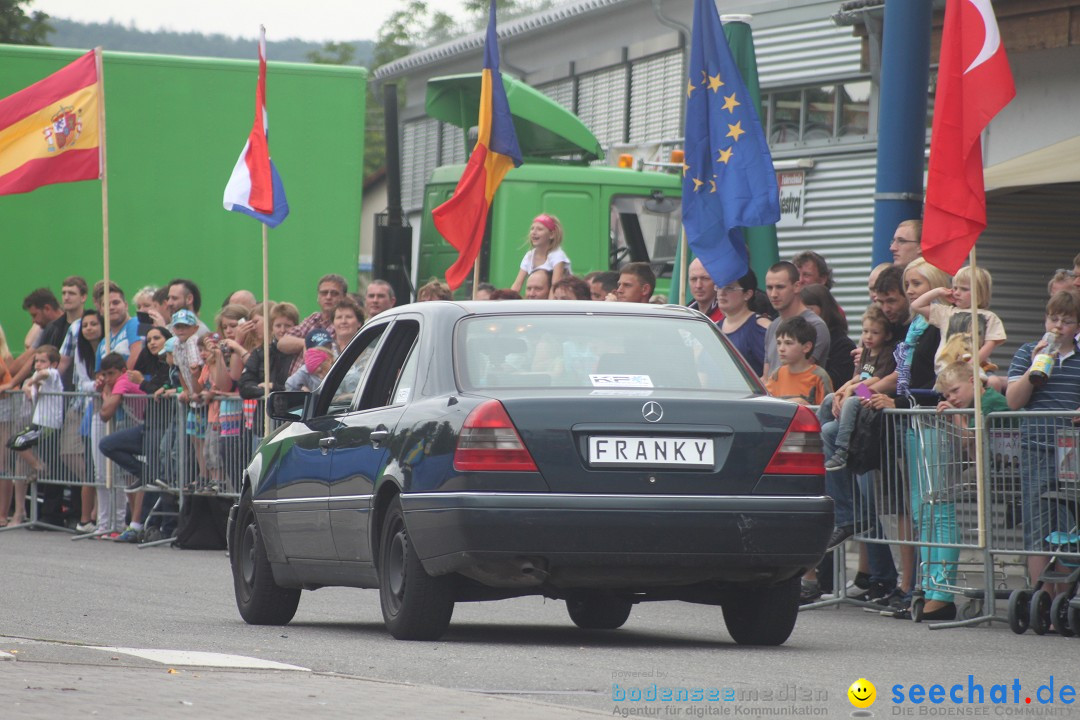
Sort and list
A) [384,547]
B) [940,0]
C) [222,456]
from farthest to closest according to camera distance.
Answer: [940,0] → [222,456] → [384,547]

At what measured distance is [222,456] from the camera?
1683cm

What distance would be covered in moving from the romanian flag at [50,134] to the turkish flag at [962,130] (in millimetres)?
9589

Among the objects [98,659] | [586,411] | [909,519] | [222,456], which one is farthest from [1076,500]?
[222,456]

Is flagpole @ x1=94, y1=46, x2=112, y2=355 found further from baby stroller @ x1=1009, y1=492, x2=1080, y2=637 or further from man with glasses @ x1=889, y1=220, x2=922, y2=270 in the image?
baby stroller @ x1=1009, y1=492, x2=1080, y2=637

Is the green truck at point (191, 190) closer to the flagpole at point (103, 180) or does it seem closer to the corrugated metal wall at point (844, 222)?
the flagpole at point (103, 180)

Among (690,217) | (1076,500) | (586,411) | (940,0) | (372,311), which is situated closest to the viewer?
(586,411)

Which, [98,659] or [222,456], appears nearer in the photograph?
[98,659]

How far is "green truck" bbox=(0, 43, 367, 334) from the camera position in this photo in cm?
2038

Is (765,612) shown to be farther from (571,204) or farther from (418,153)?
(418,153)

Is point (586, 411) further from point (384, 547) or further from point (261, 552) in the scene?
point (261, 552)

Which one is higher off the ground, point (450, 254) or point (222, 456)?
point (450, 254)

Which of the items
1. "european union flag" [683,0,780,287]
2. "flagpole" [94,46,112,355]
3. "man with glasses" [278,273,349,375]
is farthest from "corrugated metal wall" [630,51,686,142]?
"european union flag" [683,0,780,287]

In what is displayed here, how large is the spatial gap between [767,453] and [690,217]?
534 centimetres

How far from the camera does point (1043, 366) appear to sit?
35.2 feet
